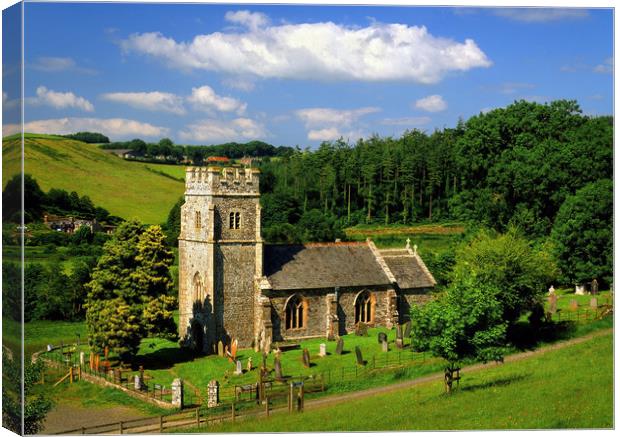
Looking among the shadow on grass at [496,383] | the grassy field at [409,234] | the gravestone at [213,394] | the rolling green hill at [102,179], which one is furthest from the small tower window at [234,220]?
the rolling green hill at [102,179]

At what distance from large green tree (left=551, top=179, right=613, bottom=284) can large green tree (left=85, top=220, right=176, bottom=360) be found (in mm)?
20166

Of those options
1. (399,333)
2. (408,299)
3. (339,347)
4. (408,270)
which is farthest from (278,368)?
(408,270)

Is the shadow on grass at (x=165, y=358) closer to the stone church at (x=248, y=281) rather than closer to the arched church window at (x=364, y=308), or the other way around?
the stone church at (x=248, y=281)

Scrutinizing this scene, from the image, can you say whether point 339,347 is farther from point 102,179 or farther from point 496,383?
point 102,179

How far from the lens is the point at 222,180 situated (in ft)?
142

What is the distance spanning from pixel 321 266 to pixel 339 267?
1.12 m

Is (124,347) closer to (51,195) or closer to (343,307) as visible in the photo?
(343,307)

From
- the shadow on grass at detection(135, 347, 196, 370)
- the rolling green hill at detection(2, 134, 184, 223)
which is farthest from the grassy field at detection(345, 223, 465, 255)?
the shadow on grass at detection(135, 347, 196, 370)

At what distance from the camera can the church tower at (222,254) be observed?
43125 mm

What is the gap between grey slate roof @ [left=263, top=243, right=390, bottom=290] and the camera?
45.2 metres

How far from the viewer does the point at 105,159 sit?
→ 87.4 metres

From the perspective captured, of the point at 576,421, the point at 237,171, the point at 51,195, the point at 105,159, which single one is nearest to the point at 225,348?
the point at 237,171

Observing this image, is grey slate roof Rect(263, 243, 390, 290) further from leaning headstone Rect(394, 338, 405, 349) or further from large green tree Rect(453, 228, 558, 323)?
large green tree Rect(453, 228, 558, 323)

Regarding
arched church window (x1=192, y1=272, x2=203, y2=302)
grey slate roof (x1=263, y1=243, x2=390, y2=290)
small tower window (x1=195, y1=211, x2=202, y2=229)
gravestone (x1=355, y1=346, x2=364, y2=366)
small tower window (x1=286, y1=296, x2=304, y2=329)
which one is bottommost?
gravestone (x1=355, y1=346, x2=364, y2=366)
